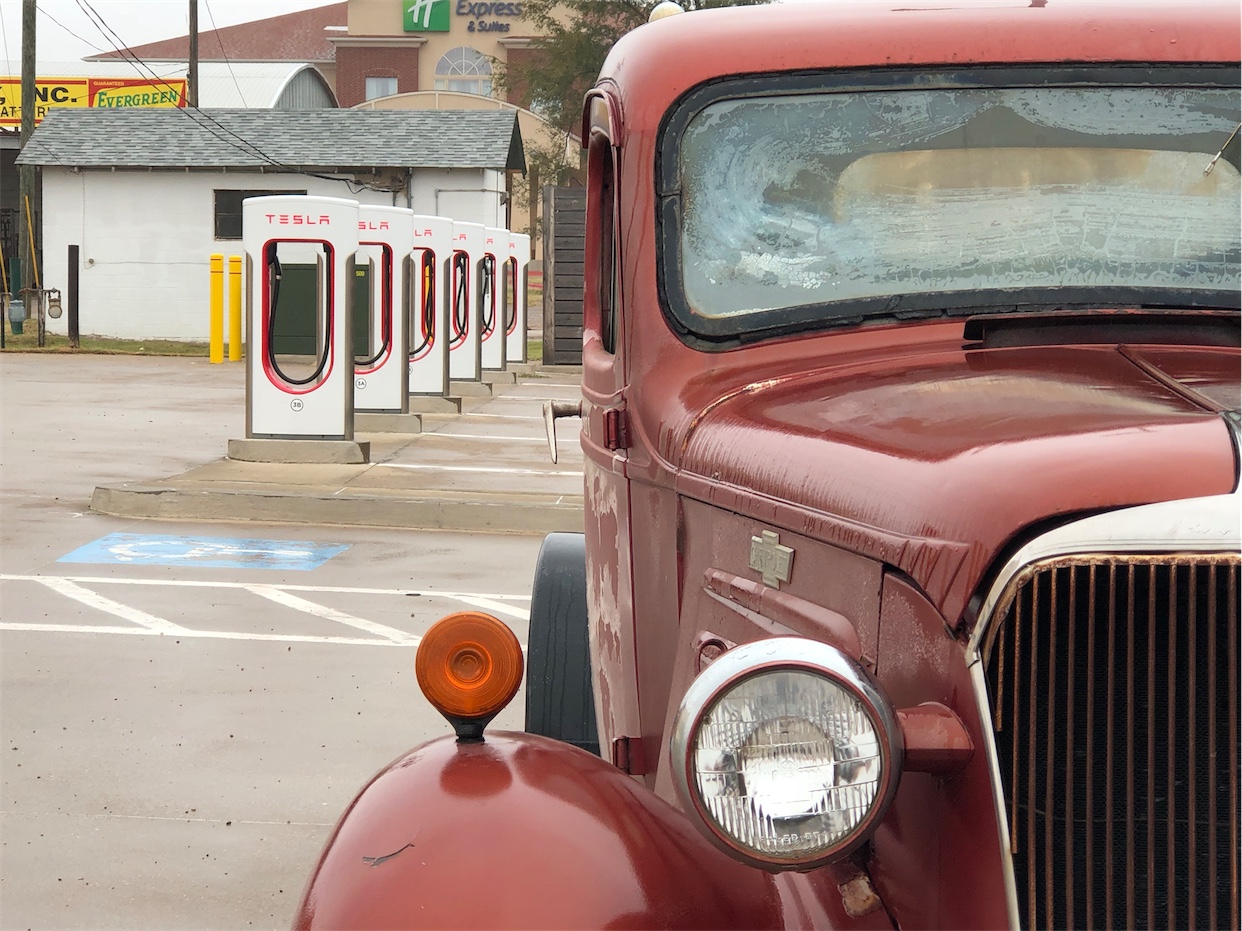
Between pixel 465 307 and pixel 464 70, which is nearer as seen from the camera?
pixel 465 307

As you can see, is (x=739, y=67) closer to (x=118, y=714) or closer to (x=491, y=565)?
(x=118, y=714)

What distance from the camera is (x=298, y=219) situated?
12562 millimetres

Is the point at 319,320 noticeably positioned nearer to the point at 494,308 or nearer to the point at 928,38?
the point at 494,308

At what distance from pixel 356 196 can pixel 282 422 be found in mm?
16386

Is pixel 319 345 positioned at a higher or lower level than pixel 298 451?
higher

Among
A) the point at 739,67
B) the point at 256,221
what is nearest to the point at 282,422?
the point at 256,221

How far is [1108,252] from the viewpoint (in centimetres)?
262

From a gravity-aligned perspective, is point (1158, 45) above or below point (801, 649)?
above

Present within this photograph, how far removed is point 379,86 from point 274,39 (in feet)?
53.4

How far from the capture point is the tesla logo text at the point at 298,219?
12516 mm

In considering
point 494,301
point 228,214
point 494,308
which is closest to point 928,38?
point 494,301

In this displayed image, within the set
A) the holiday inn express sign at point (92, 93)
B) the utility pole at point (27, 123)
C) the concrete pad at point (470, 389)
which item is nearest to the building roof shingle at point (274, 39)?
Result: the holiday inn express sign at point (92, 93)

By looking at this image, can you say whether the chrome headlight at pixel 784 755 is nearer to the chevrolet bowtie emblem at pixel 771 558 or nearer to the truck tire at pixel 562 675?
the chevrolet bowtie emblem at pixel 771 558

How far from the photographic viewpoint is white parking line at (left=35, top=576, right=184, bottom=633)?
7012mm
